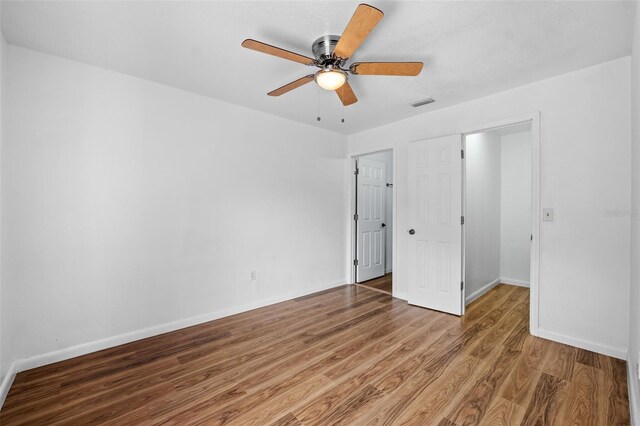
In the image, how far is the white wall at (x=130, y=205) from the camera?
2.29m

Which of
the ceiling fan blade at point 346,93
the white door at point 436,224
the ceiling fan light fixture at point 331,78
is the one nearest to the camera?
the ceiling fan light fixture at point 331,78

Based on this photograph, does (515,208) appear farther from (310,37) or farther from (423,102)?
(310,37)

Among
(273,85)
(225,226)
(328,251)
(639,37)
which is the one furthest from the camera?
(328,251)

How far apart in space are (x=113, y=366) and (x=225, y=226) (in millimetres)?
1657

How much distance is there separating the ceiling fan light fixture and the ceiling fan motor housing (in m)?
0.11

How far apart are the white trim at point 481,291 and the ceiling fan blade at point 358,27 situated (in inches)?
137

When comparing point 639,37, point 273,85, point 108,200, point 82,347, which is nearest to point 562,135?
point 639,37

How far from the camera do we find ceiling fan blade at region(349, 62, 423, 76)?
6.48 feet

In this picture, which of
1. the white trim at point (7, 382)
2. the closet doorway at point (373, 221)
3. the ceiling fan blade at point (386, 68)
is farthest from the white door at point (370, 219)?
the white trim at point (7, 382)

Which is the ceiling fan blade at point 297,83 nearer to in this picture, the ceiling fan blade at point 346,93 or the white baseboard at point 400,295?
the ceiling fan blade at point 346,93

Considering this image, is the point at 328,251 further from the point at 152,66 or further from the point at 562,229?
the point at 152,66

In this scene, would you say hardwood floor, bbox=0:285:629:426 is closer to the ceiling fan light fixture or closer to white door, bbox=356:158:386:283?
white door, bbox=356:158:386:283

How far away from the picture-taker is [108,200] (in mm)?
2627

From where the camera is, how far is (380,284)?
4.80 meters
